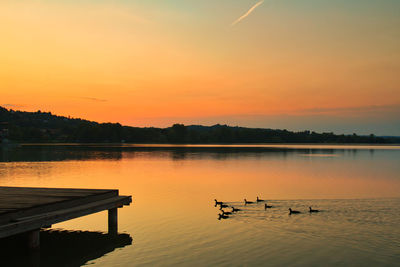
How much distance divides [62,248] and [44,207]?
2213 mm

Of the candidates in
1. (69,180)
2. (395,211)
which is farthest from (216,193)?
(69,180)

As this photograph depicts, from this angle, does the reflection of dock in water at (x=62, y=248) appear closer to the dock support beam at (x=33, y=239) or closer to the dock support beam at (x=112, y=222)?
the dock support beam at (x=33, y=239)

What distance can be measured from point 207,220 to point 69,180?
24.1 meters

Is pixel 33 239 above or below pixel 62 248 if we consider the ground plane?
above

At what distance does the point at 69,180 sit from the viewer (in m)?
41.0

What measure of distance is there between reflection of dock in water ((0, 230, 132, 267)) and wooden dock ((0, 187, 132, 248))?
24.6 inches

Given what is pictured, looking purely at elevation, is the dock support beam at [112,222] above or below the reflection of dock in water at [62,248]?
above

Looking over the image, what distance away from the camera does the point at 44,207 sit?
48.3ft

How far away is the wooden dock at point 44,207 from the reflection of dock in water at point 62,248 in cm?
62

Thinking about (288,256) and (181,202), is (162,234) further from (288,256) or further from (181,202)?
(181,202)

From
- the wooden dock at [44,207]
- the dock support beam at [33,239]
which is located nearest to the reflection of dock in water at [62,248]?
the dock support beam at [33,239]

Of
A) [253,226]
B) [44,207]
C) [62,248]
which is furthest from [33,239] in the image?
[253,226]

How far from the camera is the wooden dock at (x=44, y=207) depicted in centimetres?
1307

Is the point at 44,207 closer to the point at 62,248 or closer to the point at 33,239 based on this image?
the point at 33,239
